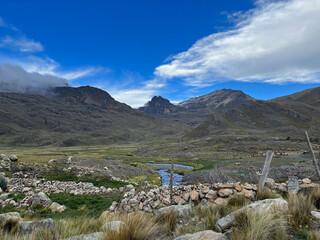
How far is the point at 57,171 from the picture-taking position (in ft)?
95.1

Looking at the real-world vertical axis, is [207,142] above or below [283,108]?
below

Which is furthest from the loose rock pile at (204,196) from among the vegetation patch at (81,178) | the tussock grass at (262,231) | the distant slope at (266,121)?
the distant slope at (266,121)

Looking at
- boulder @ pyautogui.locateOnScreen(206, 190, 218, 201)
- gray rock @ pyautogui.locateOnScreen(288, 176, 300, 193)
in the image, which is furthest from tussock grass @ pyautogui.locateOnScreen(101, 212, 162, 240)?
gray rock @ pyautogui.locateOnScreen(288, 176, 300, 193)

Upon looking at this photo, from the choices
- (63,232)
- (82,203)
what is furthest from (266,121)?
(63,232)

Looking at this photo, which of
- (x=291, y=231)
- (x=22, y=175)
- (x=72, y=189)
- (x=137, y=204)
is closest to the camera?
(x=291, y=231)

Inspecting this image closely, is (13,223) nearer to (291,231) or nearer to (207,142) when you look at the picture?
(291,231)

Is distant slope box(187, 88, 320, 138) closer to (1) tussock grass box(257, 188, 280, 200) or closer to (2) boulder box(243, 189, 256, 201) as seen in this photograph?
(2) boulder box(243, 189, 256, 201)

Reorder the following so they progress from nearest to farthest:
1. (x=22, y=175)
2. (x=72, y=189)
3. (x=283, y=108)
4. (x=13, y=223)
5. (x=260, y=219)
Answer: (x=260, y=219) → (x=13, y=223) → (x=72, y=189) → (x=22, y=175) → (x=283, y=108)

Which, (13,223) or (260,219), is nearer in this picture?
(260,219)

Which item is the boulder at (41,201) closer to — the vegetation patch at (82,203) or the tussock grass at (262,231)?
the vegetation patch at (82,203)

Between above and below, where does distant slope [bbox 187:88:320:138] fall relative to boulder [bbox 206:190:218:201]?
above

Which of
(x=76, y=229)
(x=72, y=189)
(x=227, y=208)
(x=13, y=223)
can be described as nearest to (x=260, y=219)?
(x=227, y=208)

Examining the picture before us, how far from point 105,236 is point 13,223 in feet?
19.5

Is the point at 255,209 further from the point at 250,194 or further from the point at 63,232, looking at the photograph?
the point at 63,232
